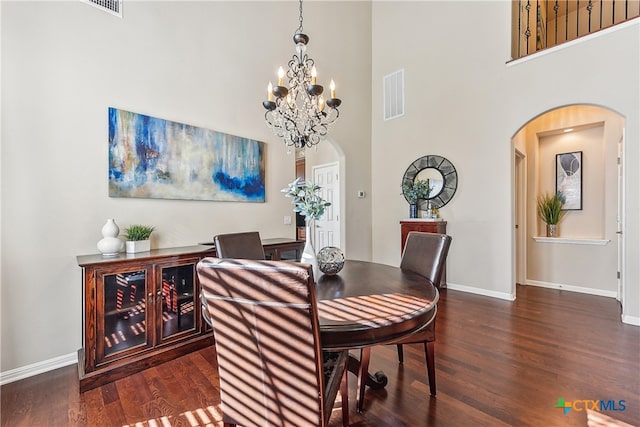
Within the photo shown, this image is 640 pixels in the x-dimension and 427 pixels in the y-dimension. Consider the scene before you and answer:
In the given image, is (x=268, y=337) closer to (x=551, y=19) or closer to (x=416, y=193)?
(x=416, y=193)

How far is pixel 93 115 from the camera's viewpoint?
2.39m

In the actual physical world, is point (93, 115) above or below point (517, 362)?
above

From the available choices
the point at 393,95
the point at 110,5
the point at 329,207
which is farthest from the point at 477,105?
the point at 110,5

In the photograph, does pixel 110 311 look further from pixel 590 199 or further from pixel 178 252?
pixel 590 199

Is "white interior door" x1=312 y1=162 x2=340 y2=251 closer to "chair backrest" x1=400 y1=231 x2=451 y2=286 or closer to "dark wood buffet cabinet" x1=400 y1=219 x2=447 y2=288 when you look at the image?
"dark wood buffet cabinet" x1=400 y1=219 x2=447 y2=288

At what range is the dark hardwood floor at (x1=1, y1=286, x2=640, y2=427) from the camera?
165 cm

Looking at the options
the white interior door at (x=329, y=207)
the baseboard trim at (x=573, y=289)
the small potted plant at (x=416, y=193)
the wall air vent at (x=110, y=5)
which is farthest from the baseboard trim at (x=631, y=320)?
the wall air vent at (x=110, y=5)

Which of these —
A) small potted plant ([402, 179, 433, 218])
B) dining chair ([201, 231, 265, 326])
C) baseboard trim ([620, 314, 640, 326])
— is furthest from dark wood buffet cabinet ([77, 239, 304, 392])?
baseboard trim ([620, 314, 640, 326])

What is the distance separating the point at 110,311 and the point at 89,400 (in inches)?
21.1

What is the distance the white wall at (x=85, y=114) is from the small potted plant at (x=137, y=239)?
174 millimetres

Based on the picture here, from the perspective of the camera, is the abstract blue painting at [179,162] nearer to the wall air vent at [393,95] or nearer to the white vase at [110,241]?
the white vase at [110,241]

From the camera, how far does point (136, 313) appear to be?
222 centimetres

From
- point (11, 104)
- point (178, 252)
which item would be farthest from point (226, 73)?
point (178, 252)

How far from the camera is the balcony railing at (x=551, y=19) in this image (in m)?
3.93
